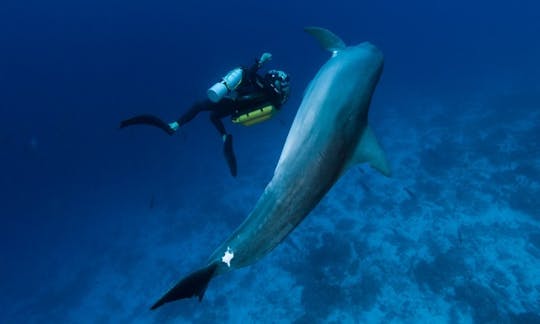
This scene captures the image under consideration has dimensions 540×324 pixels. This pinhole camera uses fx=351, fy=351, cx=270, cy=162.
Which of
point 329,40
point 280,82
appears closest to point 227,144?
point 280,82

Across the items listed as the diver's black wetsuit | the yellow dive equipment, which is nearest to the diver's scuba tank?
the diver's black wetsuit

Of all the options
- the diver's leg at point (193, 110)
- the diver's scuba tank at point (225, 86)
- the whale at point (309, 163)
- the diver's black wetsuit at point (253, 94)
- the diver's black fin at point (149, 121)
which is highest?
the whale at point (309, 163)

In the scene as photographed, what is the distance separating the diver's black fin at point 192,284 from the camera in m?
1.72

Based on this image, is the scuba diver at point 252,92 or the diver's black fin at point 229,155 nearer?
the scuba diver at point 252,92

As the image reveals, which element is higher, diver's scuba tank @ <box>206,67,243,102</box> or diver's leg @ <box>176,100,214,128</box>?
diver's scuba tank @ <box>206,67,243,102</box>

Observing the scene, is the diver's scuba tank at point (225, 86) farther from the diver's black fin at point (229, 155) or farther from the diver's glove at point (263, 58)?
the diver's black fin at point (229, 155)

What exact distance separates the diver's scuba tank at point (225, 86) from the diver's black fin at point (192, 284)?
3.48 m

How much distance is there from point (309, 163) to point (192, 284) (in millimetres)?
832

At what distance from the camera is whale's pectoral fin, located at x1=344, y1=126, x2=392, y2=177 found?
2.10 meters

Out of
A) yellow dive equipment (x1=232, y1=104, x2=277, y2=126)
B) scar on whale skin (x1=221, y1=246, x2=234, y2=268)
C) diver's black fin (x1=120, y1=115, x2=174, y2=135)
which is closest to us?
scar on whale skin (x1=221, y1=246, x2=234, y2=268)

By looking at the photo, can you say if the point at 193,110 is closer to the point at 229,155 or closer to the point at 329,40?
the point at 229,155

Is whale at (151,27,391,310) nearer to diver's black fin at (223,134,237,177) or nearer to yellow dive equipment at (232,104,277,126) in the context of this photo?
yellow dive equipment at (232,104,277,126)

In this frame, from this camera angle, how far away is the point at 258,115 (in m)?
5.34

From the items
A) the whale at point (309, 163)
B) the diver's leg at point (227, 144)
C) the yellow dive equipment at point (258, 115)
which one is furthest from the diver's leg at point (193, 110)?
the whale at point (309, 163)
